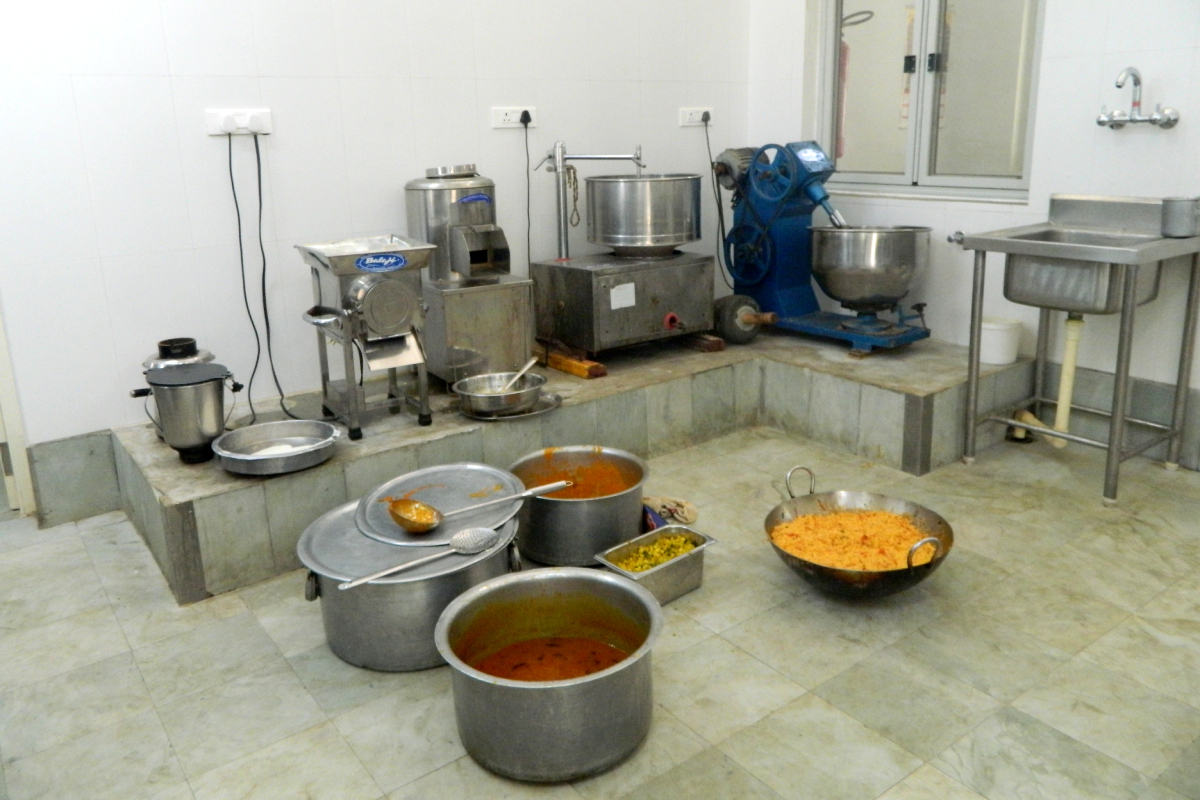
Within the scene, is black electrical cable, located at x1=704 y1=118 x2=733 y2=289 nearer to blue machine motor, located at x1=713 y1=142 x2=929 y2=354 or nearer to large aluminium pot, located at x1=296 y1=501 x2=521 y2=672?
blue machine motor, located at x1=713 y1=142 x2=929 y2=354

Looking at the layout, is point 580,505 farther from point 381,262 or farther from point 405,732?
point 381,262

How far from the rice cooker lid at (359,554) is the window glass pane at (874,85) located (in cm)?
294

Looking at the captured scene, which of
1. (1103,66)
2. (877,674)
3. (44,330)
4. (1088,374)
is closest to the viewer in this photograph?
(877,674)

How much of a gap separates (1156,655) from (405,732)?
1.84 m

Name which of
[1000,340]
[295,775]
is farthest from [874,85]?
[295,775]

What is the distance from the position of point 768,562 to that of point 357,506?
1.24 meters

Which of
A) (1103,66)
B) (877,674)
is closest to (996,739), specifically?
(877,674)

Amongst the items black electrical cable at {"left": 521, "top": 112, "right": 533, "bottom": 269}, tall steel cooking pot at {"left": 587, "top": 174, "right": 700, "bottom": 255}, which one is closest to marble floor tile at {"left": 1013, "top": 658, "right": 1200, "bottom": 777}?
tall steel cooking pot at {"left": 587, "top": 174, "right": 700, "bottom": 255}

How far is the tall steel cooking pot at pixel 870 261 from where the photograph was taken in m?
3.67

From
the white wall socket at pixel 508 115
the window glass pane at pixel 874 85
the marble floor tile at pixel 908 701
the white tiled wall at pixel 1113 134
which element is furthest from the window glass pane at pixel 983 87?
the marble floor tile at pixel 908 701

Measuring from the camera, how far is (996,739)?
1955 mm

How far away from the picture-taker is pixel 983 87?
3943 millimetres

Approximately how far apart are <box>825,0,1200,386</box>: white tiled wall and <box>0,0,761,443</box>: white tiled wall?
186 cm

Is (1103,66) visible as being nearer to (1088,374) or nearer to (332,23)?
(1088,374)
